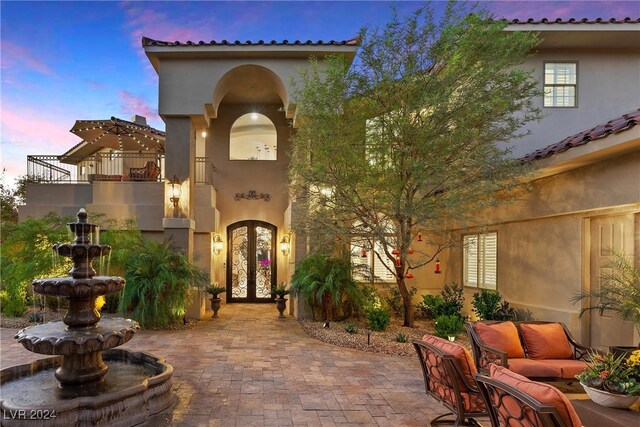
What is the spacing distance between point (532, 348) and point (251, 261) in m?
10.5

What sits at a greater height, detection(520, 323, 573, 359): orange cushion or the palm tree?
the palm tree

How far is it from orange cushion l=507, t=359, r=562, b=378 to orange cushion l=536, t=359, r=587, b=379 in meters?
0.05

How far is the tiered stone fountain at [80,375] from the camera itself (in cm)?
429

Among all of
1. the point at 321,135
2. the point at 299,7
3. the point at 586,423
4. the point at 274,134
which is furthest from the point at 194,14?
the point at 586,423

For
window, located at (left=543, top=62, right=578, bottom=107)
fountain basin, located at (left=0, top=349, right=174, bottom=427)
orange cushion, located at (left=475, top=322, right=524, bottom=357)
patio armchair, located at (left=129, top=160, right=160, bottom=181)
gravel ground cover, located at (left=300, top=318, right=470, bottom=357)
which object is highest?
window, located at (left=543, top=62, right=578, bottom=107)

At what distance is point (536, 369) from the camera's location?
5789 mm

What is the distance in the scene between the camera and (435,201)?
27.6 ft

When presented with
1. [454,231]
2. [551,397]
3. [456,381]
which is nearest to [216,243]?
[454,231]

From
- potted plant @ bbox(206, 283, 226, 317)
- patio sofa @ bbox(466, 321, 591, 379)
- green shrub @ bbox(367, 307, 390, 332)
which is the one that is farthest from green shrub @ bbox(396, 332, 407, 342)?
potted plant @ bbox(206, 283, 226, 317)

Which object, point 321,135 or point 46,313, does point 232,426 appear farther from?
point 46,313

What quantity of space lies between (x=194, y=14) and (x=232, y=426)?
1243 cm

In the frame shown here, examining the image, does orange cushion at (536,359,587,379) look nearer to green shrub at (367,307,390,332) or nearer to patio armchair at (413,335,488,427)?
patio armchair at (413,335,488,427)

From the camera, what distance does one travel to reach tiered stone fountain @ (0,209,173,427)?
4.29 meters

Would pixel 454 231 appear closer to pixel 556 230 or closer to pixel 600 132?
pixel 556 230
